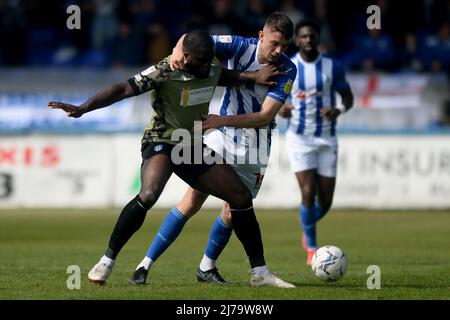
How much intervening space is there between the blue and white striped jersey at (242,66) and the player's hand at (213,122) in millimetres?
642

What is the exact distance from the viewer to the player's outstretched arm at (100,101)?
771 cm

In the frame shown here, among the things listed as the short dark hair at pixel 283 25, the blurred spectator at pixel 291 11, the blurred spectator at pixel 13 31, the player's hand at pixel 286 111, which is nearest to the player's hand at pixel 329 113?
the player's hand at pixel 286 111

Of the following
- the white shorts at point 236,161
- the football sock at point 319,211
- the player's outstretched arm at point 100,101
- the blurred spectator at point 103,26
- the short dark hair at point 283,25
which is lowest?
the football sock at point 319,211

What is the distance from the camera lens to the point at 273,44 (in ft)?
27.6

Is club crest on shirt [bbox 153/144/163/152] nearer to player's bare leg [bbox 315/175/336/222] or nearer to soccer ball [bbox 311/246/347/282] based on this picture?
soccer ball [bbox 311/246/347/282]

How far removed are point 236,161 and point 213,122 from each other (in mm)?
820

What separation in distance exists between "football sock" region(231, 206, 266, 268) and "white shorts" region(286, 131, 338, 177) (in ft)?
11.9

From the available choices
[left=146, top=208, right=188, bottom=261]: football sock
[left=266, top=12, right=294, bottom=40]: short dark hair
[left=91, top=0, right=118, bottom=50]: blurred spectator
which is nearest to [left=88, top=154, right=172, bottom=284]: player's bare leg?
[left=146, top=208, right=188, bottom=261]: football sock

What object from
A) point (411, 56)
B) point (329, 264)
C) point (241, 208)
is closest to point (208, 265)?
point (241, 208)

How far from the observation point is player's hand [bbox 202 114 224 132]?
8.09m

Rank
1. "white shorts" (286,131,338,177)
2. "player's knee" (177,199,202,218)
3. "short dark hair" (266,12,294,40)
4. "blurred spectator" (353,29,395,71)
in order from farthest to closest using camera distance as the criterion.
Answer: "blurred spectator" (353,29,395,71), "white shorts" (286,131,338,177), "player's knee" (177,199,202,218), "short dark hair" (266,12,294,40)

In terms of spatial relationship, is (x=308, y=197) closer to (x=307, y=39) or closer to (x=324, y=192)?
(x=324, y=192)

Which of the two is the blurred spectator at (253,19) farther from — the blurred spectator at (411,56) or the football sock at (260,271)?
the football sock at (260,271)
